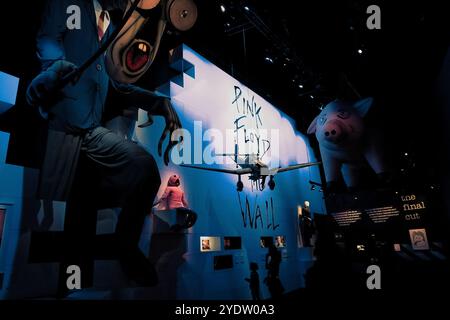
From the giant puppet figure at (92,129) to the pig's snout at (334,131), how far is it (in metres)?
1.71

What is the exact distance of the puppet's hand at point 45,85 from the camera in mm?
2465

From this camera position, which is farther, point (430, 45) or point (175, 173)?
point (175, 173)

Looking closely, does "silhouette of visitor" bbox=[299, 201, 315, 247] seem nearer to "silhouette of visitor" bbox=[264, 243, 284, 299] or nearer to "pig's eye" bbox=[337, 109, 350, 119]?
"silhouette of visitor" bbox=[264, 243, 284, 299]

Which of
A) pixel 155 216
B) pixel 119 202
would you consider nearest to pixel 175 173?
pixel 155 216

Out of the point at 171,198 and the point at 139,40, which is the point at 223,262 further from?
the point at 139,40

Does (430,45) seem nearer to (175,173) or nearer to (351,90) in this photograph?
(351,90)

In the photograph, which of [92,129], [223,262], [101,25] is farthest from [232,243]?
[101,25]

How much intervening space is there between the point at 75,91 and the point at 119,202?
1.08m

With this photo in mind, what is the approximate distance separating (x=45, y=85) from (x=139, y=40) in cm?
91

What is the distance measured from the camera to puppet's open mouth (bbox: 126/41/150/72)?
2809mm

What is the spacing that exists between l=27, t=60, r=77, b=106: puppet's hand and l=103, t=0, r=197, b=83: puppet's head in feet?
1.41

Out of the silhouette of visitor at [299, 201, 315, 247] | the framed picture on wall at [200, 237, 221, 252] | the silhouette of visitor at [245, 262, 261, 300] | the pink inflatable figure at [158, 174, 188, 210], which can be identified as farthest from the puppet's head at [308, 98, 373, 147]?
the silhouette of visitor at [299, 201, 315, 247]
